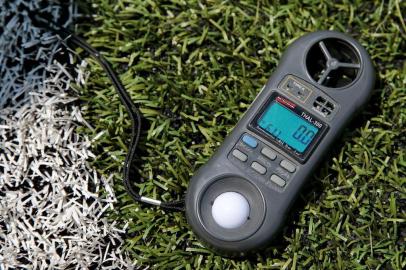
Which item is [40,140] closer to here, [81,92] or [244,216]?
[81,92]

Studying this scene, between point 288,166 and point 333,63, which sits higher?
point 333,63

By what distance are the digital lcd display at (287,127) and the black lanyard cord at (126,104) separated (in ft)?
0.98

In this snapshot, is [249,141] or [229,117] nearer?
[249,141]

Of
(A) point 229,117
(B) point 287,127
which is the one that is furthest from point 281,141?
(A) point 229,117

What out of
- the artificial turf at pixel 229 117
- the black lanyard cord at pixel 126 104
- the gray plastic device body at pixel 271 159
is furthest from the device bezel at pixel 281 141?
the black lanyard cord at pixel 126 104

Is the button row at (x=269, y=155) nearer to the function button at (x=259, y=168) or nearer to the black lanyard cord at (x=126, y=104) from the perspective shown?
the function button at (x=259, y=168)

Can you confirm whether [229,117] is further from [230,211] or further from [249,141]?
[230,211]

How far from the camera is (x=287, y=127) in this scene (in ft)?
5.92

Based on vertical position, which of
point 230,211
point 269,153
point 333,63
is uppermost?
point 333,63

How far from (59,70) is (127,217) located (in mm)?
473

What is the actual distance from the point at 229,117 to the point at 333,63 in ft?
1.04

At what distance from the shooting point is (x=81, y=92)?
1.98 m

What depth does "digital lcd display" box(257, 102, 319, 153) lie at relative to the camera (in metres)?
1.79

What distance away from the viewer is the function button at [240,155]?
177cm
